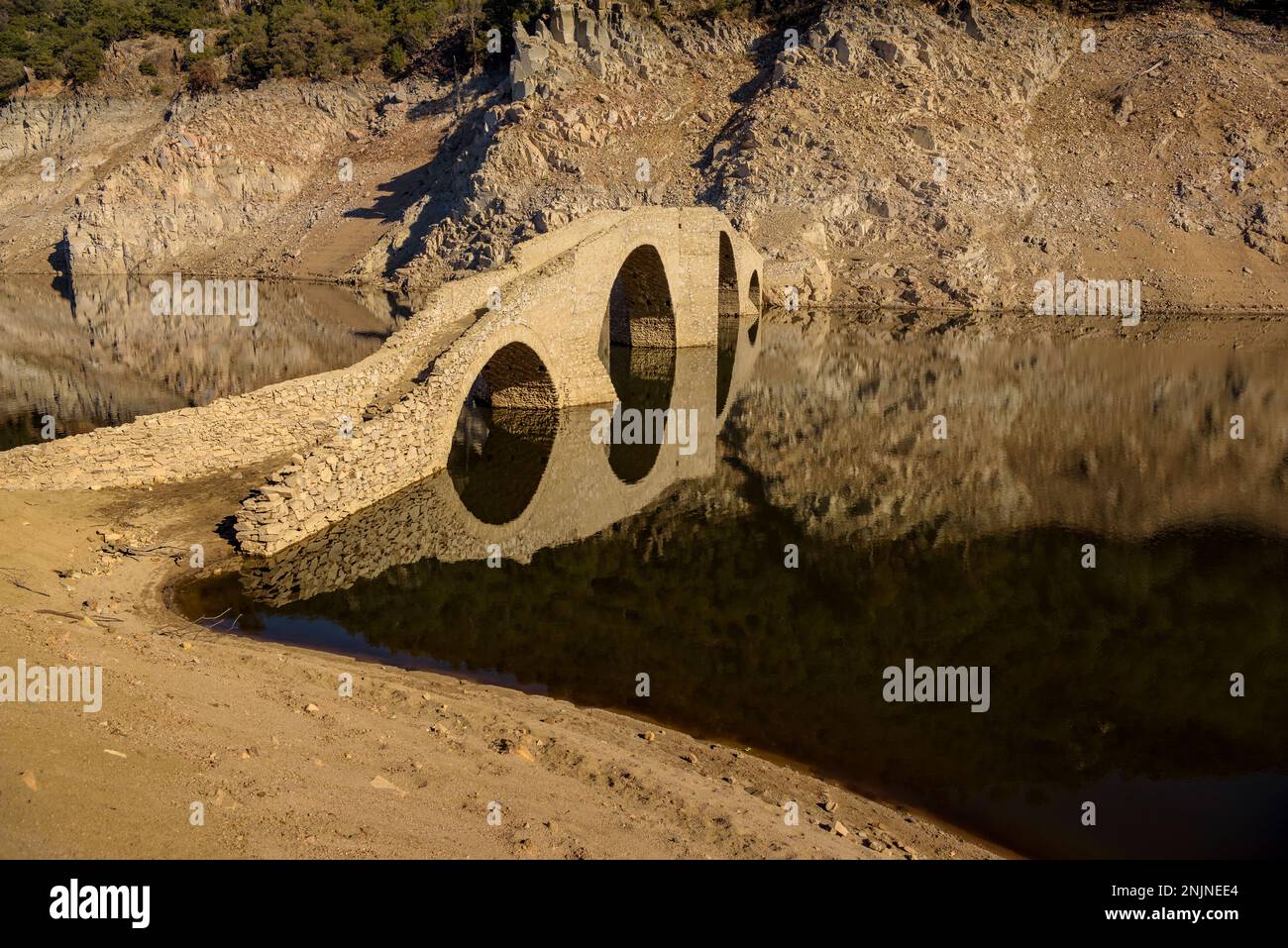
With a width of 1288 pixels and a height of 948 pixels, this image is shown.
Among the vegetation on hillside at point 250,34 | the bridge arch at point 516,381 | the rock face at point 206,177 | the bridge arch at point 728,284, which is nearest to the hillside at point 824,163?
the rock face at point 206,177

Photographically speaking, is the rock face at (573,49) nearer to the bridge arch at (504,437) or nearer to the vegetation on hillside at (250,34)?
the vegetation on hillside at (250,34)

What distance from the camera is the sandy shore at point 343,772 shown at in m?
5.97

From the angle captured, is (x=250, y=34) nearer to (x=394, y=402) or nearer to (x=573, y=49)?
(x=573, y=49)

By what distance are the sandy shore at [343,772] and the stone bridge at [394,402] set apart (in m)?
4.33

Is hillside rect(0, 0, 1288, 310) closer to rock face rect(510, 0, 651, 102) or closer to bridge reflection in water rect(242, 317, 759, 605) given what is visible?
rock face rect(510, 0, 651, 102)

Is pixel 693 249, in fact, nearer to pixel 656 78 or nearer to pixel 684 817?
pixel 684 817

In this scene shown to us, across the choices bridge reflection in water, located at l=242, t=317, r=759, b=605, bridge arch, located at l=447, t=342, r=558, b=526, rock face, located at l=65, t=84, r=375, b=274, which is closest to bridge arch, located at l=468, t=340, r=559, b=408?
bridge arch, located at l=447, t=342, r=558, b=526

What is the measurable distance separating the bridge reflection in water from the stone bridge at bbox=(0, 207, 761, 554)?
17.7 inches

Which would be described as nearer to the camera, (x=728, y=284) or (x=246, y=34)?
(x=728, y=284)

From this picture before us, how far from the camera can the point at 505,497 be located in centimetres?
1630

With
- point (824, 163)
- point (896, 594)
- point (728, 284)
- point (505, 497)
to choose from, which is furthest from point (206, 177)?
point (896, 594)

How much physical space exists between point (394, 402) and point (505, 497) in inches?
99.2

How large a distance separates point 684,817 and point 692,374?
2153 cm

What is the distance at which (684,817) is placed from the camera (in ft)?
23.1
